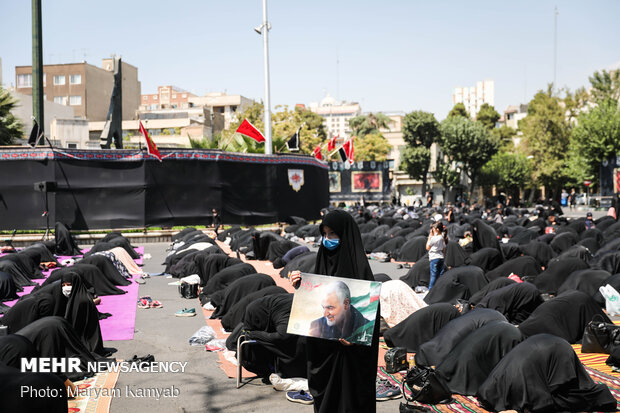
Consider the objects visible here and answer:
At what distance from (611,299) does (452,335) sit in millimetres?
4492

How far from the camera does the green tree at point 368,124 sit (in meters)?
72.0

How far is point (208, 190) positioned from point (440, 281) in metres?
14.7

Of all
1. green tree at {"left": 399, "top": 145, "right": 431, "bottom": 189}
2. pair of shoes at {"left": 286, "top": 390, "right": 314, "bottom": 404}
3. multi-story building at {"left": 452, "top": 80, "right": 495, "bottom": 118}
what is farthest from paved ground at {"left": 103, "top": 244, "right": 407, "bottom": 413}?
multi-story building at {"left": 452, "top": 80, "right": 495, "bottom": 118}

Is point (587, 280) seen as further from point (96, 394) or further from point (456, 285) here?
point (96, 394)

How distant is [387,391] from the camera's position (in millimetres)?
6258

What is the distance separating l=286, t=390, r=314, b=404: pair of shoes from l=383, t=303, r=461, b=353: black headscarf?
7.23 feet

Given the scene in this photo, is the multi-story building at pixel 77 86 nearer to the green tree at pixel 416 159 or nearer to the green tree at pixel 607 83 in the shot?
the green tree at pixel 416 159

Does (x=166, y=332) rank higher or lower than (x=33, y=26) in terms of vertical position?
lower

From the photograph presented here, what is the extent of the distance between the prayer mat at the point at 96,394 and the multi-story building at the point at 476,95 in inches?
7114

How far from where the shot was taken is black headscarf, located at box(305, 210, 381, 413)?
14.9 ft

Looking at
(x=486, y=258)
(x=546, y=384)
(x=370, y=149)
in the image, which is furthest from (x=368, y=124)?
(x=546, y=384)

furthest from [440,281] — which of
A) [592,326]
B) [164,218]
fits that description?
[164,218]

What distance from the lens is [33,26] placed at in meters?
26.2

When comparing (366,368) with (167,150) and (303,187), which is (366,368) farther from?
(303,187)
